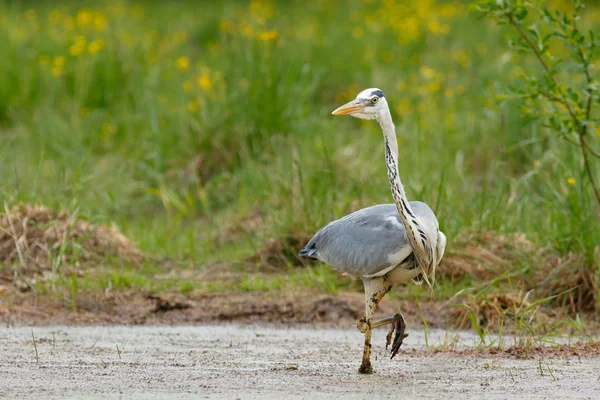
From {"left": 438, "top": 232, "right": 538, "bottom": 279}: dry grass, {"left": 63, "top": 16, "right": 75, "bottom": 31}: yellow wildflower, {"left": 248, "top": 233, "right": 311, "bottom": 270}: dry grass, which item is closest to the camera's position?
{"left": 438, "top": 232, "right": 538, "bottom": 279}: dry grass

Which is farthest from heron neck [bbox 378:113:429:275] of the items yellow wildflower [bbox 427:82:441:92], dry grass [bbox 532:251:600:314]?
yellow wildflower [bbox 427:82:441:92]

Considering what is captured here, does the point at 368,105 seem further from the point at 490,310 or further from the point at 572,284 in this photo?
the point at 572,284

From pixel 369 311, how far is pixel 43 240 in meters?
3.05

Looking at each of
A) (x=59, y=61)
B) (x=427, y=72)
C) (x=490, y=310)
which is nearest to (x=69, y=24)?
(x=59, y=61)

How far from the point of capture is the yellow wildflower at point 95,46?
35.5 feet

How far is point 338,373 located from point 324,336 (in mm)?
1185

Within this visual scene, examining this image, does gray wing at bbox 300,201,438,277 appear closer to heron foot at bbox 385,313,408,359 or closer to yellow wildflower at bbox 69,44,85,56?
heron foot at bbox 385,313,408,359

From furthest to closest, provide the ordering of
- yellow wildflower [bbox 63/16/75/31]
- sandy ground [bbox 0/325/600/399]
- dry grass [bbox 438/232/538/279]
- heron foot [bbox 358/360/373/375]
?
1. yellow wildflower [bbox 63/16/75/31]
2. dry grass [bbox 438/232/538/279]
3. heron foot [bbox 358/360/373/375]
4. sandy ground [bbox 0/325/600/399]

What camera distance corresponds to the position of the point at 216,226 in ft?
28.8

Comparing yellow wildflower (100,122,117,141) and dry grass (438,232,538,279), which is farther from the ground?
yellow wildflower (100,122,117,141)

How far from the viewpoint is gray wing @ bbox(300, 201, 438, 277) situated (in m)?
5.11

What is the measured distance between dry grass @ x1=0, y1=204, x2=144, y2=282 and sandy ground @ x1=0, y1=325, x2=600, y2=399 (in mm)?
917

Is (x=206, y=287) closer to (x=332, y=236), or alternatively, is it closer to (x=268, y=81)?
(x=332, y=236)

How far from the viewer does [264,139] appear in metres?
9.24
